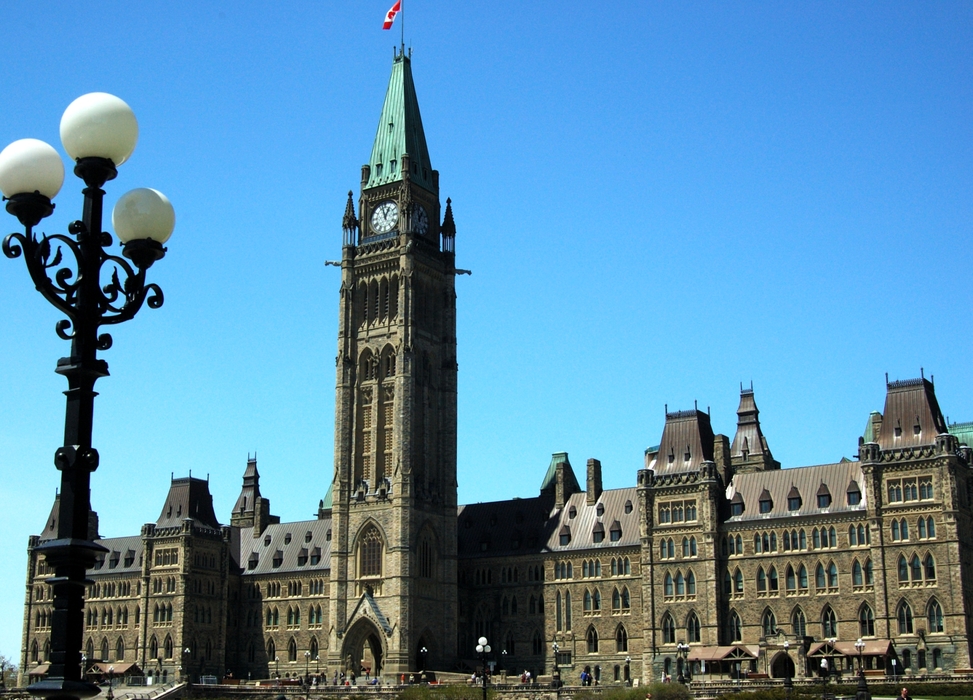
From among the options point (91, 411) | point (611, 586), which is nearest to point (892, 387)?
point (611, 586)

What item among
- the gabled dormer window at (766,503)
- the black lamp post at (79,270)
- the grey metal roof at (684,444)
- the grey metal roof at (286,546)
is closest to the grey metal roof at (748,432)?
the grey metal roof at (684,444)

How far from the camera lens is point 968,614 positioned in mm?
87125

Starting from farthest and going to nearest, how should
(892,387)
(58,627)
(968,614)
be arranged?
(892,387) → (968,614) → (58,627)

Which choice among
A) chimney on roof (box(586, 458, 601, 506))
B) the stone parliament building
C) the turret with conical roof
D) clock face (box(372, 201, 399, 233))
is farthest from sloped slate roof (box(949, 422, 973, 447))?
clock face (box(372, 201, 399, 233))

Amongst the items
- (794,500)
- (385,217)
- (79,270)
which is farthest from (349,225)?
(79,270)

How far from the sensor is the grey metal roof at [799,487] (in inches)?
3711

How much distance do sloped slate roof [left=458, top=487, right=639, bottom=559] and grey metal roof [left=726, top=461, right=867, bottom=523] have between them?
10972 mm

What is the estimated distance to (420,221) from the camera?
117 meters

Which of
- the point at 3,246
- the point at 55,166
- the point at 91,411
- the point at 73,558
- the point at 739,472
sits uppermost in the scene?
the point at 739,472

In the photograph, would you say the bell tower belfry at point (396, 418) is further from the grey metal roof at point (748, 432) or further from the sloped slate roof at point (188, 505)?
the grey metal roof at point (748, 432)

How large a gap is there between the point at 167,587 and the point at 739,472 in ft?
180

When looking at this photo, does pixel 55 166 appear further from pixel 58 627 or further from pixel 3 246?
pixel 58 627

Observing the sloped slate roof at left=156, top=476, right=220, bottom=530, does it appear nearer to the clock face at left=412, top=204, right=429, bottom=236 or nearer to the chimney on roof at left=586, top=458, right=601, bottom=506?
the clock face at left=412, top=204, right=429, bottom=236

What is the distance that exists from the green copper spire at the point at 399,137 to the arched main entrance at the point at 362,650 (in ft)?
133
